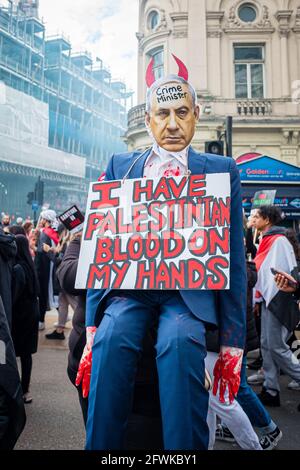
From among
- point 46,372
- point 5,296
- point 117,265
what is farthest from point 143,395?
point 46,372

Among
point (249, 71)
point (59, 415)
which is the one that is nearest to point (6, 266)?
point (59, 415)

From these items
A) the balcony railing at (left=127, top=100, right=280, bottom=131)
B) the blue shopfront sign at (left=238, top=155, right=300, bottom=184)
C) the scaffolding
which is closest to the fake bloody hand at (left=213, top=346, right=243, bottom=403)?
the blue shopfront sign at (left=238, top=155, right=300, bottom=184)

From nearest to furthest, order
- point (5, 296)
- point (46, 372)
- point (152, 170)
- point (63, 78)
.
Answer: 1. point (152, 170)
2. point (5, 296)
3. point (46, 372)
4. point (63, 78)

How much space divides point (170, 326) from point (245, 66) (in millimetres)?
16706

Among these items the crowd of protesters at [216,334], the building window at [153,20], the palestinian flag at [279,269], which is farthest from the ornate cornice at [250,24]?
the palestinian flag at [279,269]

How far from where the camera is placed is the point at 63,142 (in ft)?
156

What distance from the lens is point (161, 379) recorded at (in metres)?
1.48

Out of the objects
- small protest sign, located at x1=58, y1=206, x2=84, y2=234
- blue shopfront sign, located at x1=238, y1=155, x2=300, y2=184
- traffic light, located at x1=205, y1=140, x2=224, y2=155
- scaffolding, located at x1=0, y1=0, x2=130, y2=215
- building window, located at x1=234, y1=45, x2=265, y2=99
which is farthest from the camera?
scaffolding, located at x1=0, y1=0, x2=130, y2=215

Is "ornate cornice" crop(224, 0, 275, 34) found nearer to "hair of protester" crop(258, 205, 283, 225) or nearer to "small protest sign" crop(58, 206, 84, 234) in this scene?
"hair of protester" crop(258, 205, 283, 225)

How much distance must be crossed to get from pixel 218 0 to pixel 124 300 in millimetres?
17399

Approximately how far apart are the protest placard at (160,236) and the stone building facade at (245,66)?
45.1 ft

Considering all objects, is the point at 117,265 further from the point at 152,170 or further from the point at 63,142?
the point at 63,142

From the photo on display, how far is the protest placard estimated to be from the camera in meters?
1.61

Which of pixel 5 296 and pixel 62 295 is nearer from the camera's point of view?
pixel 5 296
